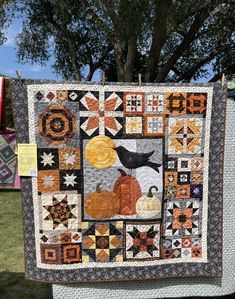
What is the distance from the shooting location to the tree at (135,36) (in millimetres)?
4996

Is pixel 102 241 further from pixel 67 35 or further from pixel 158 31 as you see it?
pixel 67 35

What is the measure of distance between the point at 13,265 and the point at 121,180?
68.7 inches

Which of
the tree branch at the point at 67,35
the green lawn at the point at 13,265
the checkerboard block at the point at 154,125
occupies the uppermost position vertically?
the tree branch at the point at 67,35

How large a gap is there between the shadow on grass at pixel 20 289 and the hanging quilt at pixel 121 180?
73cm

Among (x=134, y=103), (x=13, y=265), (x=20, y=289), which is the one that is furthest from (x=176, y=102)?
(x=13, y=265)

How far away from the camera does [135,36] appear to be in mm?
5191

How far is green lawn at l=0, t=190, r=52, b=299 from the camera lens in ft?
8.82

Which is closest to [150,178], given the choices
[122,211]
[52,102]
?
[122,211]

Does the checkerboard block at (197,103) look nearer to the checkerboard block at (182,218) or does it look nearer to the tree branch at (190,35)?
the checkerboard block at (182,218)

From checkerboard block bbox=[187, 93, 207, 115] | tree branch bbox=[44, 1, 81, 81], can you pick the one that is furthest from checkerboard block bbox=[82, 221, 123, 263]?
tree branch bbox=[44, 1, 81, 81]

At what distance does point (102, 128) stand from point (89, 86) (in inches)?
9.6

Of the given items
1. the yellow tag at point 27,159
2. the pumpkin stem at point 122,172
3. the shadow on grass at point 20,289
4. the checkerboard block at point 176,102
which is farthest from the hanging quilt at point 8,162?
the checkerboard block at point 176,102

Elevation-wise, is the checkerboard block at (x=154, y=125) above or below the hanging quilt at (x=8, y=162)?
above

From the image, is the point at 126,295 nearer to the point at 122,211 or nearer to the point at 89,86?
the point at 122,211
